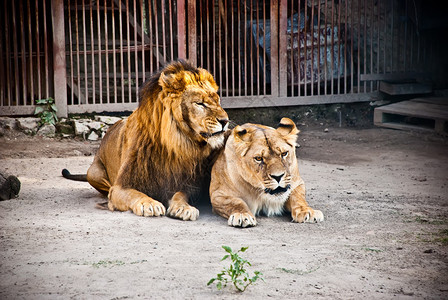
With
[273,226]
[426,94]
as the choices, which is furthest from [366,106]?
[273,226]

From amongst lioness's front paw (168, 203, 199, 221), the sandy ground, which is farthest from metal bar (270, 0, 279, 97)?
lioness's front paw (168, 203, 199, 221)

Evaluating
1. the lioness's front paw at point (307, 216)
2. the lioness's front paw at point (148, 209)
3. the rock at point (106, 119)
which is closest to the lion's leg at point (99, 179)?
the lioness's front paw at point (148, 209)

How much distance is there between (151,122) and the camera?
5254 millimetres

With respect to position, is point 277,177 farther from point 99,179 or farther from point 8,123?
point 8,123

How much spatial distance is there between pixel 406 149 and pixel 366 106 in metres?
2.29

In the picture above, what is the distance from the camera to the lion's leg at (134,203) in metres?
4.96

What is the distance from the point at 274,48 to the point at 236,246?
6.47 metres

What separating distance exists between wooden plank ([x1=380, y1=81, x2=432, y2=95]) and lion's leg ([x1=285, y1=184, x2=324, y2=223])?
5.72 m

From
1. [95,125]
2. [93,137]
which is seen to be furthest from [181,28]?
[93,137]

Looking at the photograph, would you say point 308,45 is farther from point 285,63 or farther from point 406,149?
point 406,149

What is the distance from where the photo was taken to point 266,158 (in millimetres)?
4766

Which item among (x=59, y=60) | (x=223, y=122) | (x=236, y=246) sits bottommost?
(x=236, y=246)

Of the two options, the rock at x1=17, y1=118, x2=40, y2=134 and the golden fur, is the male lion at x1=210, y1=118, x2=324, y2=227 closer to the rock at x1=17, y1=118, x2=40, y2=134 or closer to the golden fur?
the golden fur

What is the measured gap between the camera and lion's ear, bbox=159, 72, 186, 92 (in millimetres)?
5062
